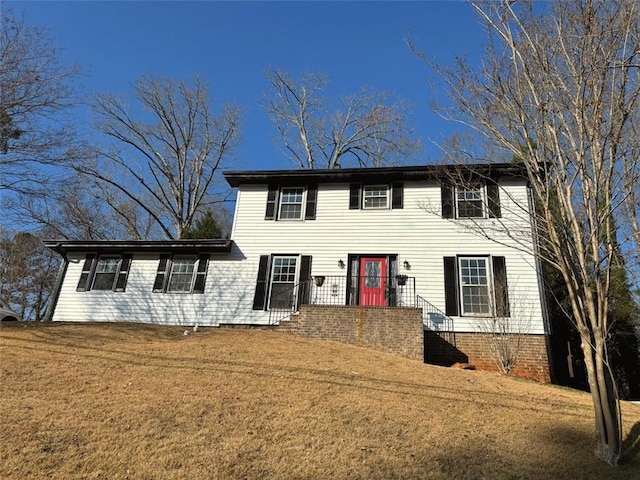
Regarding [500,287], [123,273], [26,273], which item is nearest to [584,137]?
[500,287]

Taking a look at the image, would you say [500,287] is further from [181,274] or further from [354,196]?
[181,274]

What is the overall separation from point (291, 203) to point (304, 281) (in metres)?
2.88

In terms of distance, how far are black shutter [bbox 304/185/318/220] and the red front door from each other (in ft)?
7.54

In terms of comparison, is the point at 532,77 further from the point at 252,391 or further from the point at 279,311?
the point at 279,311

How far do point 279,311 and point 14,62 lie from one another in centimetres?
999

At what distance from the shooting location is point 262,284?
13.5 m

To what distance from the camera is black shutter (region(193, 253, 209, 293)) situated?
13.9 metres

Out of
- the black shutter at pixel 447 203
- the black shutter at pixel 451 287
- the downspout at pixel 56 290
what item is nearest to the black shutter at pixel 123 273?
the downspout at pixel 56 290

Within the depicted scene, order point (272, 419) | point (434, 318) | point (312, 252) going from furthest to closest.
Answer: point (312, 252) → point (434, 318) → point (272, 419)

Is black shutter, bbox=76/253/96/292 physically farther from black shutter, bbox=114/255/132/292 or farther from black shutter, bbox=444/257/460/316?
black shutter, bbox=444/257/460/316

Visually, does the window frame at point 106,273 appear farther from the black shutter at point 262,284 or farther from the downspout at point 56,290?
the black shutter at point 262,284

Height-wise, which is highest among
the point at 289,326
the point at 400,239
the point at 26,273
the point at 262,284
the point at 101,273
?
the point at 400,239

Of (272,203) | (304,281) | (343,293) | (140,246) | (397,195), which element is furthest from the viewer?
(272,203)

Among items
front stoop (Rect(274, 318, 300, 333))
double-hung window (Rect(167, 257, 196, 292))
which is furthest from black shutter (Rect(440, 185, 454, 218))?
double-hung window (Rect(167, 257, 196, 292))
